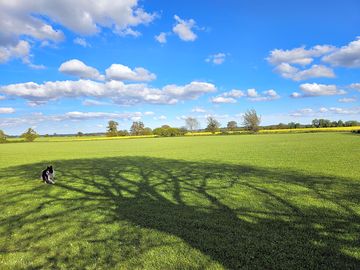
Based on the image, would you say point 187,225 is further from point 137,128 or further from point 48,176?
point 137,128

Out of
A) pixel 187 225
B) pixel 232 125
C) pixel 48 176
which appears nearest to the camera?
pixel 187 225

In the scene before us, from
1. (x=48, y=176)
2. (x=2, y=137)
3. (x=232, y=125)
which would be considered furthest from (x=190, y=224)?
(x=232, y=125)

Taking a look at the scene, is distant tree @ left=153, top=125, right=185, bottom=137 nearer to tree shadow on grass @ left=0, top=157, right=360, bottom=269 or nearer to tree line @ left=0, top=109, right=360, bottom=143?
tree line @ left=0, top=109, right=360, bottom=143

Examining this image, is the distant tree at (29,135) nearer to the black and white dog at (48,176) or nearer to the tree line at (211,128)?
the tree line at (211,128)

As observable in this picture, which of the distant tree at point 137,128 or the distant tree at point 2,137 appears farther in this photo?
the distant tree at point 137,128

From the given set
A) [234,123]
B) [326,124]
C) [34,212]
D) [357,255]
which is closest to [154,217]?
[34,212]

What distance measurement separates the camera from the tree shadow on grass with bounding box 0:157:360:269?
5.32 m

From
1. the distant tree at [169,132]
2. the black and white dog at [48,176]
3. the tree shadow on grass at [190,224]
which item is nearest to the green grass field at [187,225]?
the tree shadow on grass at [190,224]

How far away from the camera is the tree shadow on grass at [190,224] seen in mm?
5320

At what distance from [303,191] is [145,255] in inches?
285

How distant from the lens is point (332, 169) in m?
15.0

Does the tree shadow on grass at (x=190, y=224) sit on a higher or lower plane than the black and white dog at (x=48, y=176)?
lower

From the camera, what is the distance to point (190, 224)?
7.22 meters

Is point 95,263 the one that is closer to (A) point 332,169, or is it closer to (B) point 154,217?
(B) point 154,217
